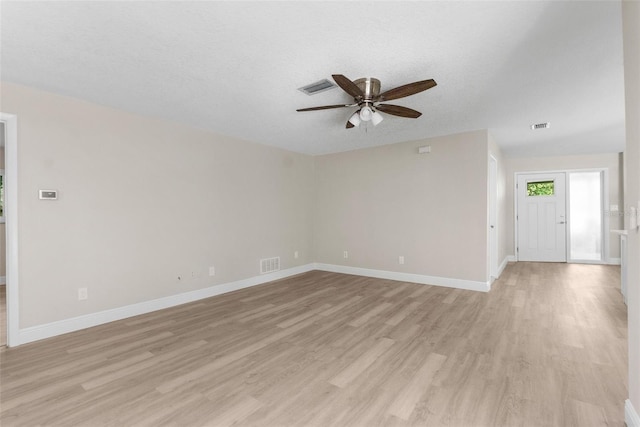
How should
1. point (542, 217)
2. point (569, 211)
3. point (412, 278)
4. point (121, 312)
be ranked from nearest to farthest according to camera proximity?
point (121, 312) < point (412, 278) < point (569, 211) < point (542, 217)

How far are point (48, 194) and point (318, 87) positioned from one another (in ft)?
9.31

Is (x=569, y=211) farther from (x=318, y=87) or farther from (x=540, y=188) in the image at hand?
(x=318, y=87)

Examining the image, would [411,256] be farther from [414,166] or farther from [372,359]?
[372,359]

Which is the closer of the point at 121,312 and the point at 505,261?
the point at 121,312

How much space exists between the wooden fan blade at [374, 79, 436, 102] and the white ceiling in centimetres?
19

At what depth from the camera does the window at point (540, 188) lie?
6812mm

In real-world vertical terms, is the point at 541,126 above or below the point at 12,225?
above

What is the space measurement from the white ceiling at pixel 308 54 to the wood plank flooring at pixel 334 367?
2388mm

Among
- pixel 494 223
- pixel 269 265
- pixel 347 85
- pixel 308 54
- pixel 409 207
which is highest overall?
pixel 308 54

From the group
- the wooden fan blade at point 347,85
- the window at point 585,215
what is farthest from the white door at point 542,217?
the wooden fan blade at point 347,85

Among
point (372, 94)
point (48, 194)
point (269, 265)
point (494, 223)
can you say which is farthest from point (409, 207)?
point (48, 194)

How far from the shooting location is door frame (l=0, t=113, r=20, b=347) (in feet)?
8.75

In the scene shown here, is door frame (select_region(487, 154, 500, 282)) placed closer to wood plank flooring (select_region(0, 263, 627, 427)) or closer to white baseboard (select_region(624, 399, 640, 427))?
wood plank flooring (select_region(0, 263, 627, 427))

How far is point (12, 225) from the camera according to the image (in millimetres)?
2680
